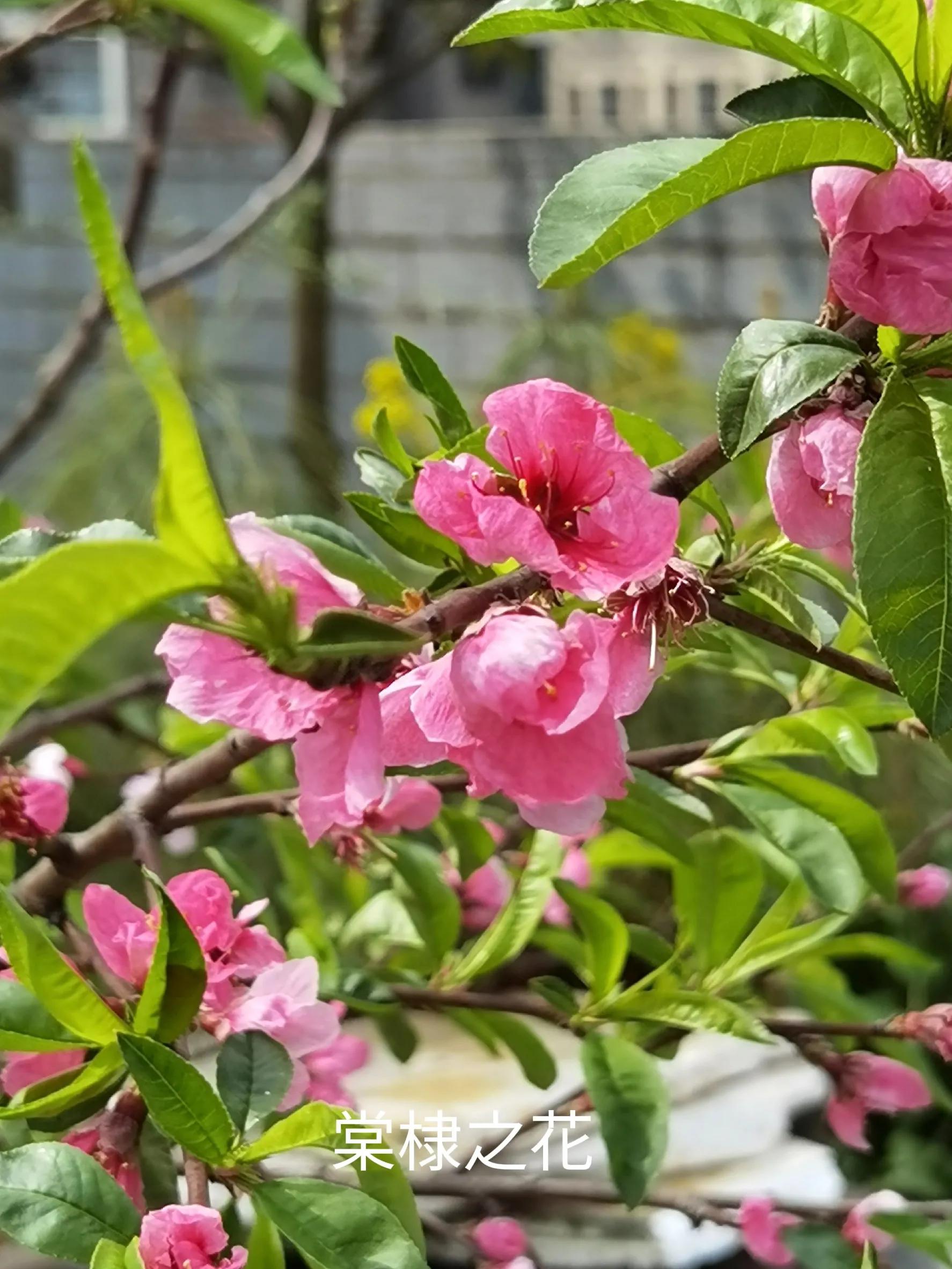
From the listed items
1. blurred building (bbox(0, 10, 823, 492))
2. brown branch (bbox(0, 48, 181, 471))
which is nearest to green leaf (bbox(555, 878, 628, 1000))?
brown branch (bbox(0, 48, 181, 471))

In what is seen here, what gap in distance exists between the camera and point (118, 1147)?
288mm

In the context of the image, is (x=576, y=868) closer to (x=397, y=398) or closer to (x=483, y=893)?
(x=483, y=893)

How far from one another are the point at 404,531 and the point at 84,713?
32 centimetres

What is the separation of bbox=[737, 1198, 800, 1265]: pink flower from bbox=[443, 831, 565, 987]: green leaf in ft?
0.45

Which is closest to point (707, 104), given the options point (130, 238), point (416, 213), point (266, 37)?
point (416, 213)

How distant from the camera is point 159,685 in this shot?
0.62 meters

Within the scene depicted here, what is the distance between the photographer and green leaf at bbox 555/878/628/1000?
445 millimetres

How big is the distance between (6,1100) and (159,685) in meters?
0.31

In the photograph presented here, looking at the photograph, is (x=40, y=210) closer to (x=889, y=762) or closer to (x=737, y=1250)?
(x=889, y=762)

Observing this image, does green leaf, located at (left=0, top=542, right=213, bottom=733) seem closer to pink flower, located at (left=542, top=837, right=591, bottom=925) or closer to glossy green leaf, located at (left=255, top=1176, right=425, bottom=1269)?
glossy green leaf, located at (left=255, top=1176, right=425, bottom=1269)

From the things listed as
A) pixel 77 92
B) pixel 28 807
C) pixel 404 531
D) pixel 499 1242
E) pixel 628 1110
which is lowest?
pixel 499 1242

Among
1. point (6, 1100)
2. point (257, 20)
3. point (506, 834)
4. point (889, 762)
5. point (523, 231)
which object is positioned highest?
point (257, 20)

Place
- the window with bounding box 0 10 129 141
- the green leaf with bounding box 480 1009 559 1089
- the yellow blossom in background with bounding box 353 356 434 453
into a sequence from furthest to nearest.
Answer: the window with bounding box 0 10 129 141
the yellow blossom in background with bounding box 353 356 434 453
the green leaf with bounding box 480 1009 559 1089

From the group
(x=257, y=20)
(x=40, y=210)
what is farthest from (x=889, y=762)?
(x=40, y=210)
